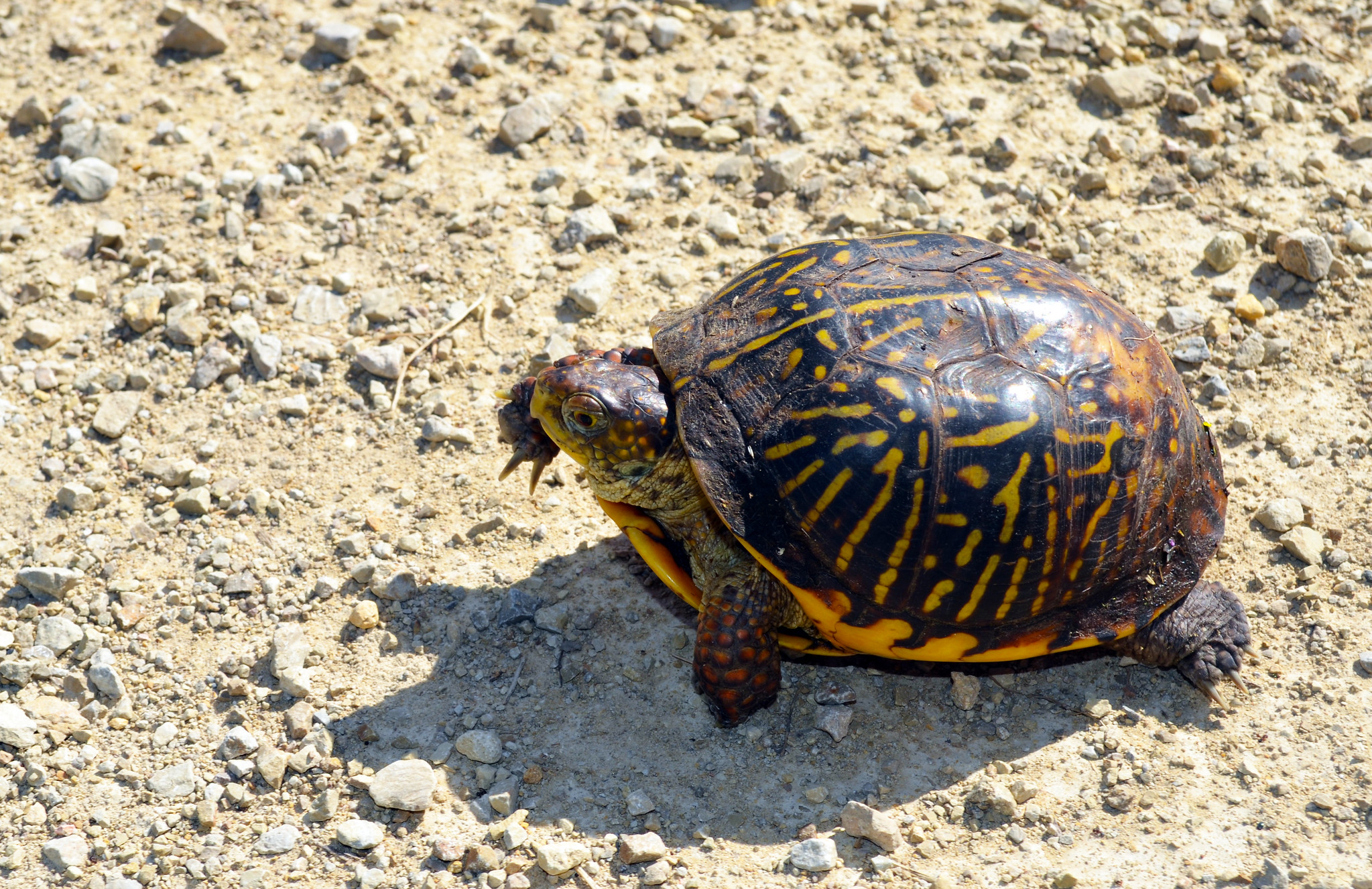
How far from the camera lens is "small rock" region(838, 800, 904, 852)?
324 cm

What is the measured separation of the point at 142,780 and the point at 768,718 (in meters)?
1.97

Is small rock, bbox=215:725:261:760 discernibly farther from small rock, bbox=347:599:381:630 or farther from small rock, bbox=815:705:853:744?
small rock, bbox=815:705:853:744

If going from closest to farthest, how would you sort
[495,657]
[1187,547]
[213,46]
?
[1187,547]
[495,657]
[213,46]

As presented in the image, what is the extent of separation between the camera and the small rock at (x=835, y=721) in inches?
141

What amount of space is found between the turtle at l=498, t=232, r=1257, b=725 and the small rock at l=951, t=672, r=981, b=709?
27 centimetres

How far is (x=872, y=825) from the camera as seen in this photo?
3256mm

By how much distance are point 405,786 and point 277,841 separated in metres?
0.39

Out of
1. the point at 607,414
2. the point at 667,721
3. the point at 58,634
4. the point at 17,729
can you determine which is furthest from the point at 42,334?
the point at 667,721

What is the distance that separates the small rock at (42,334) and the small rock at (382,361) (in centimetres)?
129

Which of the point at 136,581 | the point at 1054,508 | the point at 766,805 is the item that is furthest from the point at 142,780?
the point at 1054,508

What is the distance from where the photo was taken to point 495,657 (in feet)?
12.4

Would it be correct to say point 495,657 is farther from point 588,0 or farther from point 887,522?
point 588,0

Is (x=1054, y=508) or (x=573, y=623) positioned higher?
(x=1054, y=508)

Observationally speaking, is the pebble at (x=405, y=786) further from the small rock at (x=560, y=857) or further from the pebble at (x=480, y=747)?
the small rock at (x=560, y=857)
